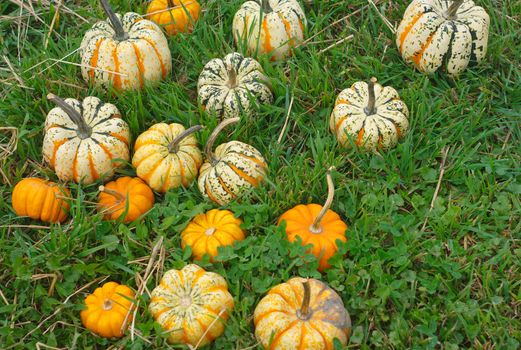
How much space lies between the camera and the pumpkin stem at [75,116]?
4285 mm

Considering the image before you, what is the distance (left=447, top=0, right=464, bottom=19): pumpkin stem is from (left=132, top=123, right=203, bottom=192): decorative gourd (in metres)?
2.11

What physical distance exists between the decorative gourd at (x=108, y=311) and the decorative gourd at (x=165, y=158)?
2.69 feet

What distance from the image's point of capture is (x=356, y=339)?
3.84 meters

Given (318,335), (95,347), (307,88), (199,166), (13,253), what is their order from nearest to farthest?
(318,335), (95,347), (13,253), (199,166), (307,88)

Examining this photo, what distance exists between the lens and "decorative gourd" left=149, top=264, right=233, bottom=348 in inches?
151

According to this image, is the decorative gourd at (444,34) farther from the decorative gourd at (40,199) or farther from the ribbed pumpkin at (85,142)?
the decorative gourd at (40,199)

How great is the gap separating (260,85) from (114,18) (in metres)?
1.16

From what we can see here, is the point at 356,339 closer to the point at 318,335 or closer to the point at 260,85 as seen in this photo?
the point at 318,335

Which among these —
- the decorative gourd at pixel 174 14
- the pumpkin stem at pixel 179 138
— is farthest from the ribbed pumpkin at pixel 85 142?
the decorative gourd at pixel 174 14

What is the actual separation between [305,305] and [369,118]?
60.5 inches

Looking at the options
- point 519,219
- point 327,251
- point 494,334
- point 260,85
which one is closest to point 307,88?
point 260,85

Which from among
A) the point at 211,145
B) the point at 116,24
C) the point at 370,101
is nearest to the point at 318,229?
the point at 211,145

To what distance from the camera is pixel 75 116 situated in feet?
14.5

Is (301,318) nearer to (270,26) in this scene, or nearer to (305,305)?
(305,305)
